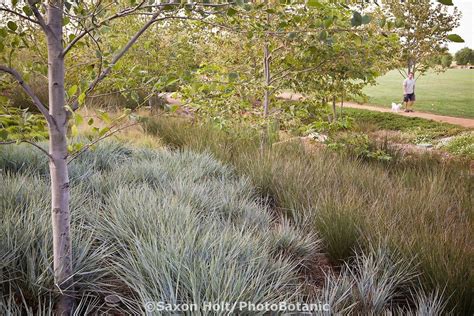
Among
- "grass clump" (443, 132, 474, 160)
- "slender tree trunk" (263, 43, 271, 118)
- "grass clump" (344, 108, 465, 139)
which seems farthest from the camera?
"grass clump" (344, 108, 465, 139)

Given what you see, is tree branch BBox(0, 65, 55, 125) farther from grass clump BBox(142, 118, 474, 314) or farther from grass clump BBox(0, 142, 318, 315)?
grass clump BBox(142, 118, 474, 314)

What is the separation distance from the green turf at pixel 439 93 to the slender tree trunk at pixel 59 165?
51.7 feet

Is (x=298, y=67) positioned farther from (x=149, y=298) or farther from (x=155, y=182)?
(x=149, y=298)

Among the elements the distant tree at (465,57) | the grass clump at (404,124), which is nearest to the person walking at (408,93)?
the grass clump at (404,124)

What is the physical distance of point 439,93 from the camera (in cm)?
1959

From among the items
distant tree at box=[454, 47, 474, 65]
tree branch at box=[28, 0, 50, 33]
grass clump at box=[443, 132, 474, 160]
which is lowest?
grass clump at box=[443, 132, 474, 160]

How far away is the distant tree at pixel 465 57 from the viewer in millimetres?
20703

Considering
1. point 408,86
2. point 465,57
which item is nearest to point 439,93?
point 465,57

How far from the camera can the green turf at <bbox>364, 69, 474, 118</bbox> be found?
53.2ft

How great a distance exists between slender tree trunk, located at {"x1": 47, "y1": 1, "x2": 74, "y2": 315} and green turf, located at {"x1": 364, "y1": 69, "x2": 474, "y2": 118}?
15750mm

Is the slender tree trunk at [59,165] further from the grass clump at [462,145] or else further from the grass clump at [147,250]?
the grass clump at [462,145]

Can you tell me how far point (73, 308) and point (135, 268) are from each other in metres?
0.34

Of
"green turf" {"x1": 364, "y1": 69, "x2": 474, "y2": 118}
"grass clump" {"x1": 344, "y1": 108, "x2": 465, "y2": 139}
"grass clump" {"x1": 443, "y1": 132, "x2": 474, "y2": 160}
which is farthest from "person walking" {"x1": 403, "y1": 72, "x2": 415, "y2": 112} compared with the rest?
"grass clump" {"x1": 443, "y1": 132, "x2": 474, "y2": 160}

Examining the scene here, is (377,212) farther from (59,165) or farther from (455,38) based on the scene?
(59,165)
